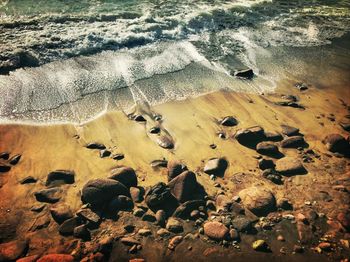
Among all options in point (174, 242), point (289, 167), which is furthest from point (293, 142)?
point (174, 242)

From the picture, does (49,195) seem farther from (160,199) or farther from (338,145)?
(338,145)

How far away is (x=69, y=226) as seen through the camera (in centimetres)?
468

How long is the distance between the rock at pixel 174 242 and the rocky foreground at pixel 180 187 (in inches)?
0.8

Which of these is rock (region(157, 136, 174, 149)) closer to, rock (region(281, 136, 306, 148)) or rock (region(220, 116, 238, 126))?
rock (region(220, 116, 238, 126))

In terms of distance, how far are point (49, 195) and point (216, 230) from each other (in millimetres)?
2672

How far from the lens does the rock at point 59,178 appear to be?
5.40 metres

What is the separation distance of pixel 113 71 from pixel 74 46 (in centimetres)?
201

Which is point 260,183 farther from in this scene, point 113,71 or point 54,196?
point 113,71

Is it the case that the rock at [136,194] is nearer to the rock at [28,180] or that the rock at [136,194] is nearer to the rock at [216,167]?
the rock at [216,167]

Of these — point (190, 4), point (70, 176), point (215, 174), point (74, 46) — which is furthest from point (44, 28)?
point (215, 174)

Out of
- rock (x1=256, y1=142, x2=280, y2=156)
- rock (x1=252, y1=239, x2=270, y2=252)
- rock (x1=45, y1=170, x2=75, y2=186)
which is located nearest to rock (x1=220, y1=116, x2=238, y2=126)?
rock (x1=256, y1=142, x2=280, y2=156)

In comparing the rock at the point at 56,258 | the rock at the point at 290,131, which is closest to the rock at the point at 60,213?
the rock at the point at 56,258

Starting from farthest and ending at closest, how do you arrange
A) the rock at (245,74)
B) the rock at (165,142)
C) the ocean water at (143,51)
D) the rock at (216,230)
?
the rock at (245,74)
the ocean water at (143,51)
the rock at (165,142)
the rock at (216,230)

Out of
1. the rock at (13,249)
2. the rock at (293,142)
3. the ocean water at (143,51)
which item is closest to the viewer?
the rock at (13,249)
